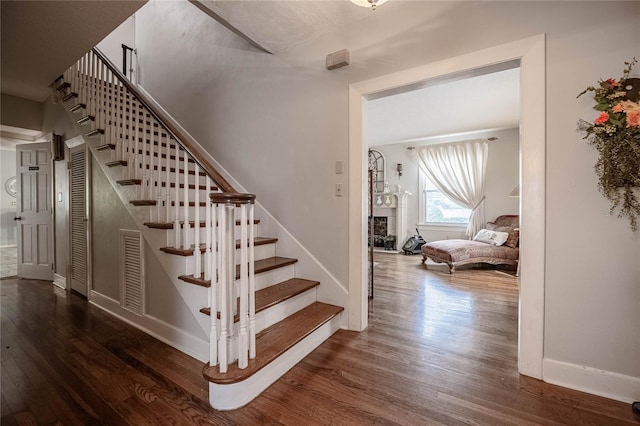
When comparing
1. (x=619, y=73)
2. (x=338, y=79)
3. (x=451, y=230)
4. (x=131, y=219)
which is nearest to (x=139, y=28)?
(x=131, y=219)

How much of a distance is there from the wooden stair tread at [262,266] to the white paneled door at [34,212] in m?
3.63

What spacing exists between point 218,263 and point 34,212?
4.48 metres

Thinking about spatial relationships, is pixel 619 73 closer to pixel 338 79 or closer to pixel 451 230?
pixel 338 79

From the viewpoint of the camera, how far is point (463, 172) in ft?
Answer: 19.0

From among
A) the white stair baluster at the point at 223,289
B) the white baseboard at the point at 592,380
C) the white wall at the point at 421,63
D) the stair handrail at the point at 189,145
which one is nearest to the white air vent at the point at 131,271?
the stair handrail at the point at 189,145

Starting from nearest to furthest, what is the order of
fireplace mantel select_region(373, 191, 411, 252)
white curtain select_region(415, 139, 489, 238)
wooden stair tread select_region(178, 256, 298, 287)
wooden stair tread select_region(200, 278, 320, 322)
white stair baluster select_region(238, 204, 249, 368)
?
white stair baluster select_region(238, 204, 249, 368) < wooden stair tread select_region(178, 256, 298, 287) < wooden stair tread select_region(200, 278, 320, 322) < white curtain select_region(415, 139, 489, 238) < fireplace mantel select_region(373, 191, 411, 252)

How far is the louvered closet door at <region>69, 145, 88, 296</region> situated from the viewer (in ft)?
10.7

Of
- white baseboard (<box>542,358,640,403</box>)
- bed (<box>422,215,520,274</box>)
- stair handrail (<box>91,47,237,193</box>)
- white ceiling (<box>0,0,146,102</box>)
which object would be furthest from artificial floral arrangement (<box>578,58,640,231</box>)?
bed (<box>422,215,520,274</box>)

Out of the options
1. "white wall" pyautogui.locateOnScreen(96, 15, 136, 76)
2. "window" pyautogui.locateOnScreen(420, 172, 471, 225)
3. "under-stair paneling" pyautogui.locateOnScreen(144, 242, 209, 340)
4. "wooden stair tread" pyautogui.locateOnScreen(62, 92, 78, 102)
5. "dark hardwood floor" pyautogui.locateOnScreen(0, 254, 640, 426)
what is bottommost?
"dark hardwood floor" pyautogui.locateOnScreen(0, 254, 640, 426)

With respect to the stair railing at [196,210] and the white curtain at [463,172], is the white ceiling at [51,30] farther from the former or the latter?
the white curtain at [463,172]

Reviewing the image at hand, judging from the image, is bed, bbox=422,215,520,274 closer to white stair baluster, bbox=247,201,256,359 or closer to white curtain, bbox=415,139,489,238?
white curtain, bbox=415,139,489,238

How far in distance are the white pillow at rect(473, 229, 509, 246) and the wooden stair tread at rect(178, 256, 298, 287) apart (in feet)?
12.8

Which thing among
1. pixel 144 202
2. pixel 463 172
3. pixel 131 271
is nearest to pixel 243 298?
pixel 144 202

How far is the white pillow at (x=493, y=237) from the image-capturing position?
15.5 feet
